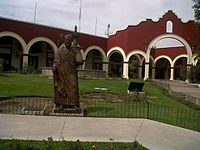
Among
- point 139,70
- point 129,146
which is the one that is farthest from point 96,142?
point 139,70

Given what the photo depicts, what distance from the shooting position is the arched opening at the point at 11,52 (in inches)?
1681

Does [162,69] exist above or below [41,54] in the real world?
below

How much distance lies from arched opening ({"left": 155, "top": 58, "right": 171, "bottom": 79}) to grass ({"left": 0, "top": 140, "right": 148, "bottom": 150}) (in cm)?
5079

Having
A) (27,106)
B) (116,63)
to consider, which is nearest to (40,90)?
(27,106)

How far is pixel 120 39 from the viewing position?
4975 centimetres

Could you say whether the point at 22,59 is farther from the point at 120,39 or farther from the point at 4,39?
the point at 120,39

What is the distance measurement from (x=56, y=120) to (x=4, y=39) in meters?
34.5

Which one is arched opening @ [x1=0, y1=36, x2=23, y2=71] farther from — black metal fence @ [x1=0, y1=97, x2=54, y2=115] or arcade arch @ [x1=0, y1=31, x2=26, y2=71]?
black metal fence @ [x1=0, y1=97, x2=54, y2=115]

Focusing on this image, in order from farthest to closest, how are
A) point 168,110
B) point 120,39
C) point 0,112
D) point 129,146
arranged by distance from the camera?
point 120,39, point 168,110, point 0,112, point 129,146

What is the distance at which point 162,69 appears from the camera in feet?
194

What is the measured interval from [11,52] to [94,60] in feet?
46.0

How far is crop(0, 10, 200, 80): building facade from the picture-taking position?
42094 mm

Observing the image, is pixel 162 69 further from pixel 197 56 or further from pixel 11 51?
pixel 11 51

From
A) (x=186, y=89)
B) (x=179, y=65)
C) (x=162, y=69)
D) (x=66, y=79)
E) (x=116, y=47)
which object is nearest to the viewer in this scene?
(x=66, y=79)
